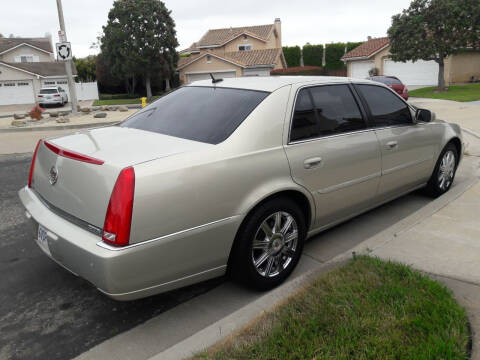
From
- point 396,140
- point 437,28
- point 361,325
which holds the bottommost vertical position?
point 361,325

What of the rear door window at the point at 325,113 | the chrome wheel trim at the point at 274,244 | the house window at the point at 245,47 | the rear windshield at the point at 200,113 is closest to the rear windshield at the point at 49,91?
the house window at the point at 245,47

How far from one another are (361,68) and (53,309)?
4069 cm

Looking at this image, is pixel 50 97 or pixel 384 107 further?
pixel 50 97

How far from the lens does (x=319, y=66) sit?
48.0 m

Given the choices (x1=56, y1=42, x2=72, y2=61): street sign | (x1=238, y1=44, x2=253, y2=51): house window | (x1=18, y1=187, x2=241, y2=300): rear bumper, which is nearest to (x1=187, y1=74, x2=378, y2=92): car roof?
(x1=18, y1=187, x2=241, y2=300): rear bumper

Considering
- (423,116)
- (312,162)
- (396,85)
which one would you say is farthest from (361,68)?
(312,162)

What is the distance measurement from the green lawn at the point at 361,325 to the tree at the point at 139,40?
123 ft

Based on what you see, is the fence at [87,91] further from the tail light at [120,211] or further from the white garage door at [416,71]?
the tail light at [120,211]

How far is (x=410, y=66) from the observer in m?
36.6

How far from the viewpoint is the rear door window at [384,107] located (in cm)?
427

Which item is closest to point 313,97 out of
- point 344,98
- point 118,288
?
point 344,98

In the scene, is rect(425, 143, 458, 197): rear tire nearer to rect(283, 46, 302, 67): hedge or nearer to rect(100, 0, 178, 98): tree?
rect(100, 0, 178, 98): tree

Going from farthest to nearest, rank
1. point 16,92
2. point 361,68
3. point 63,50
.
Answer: point 16,92 < point 361,68 < point 63,50

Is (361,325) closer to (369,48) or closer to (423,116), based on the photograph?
(423,116)
